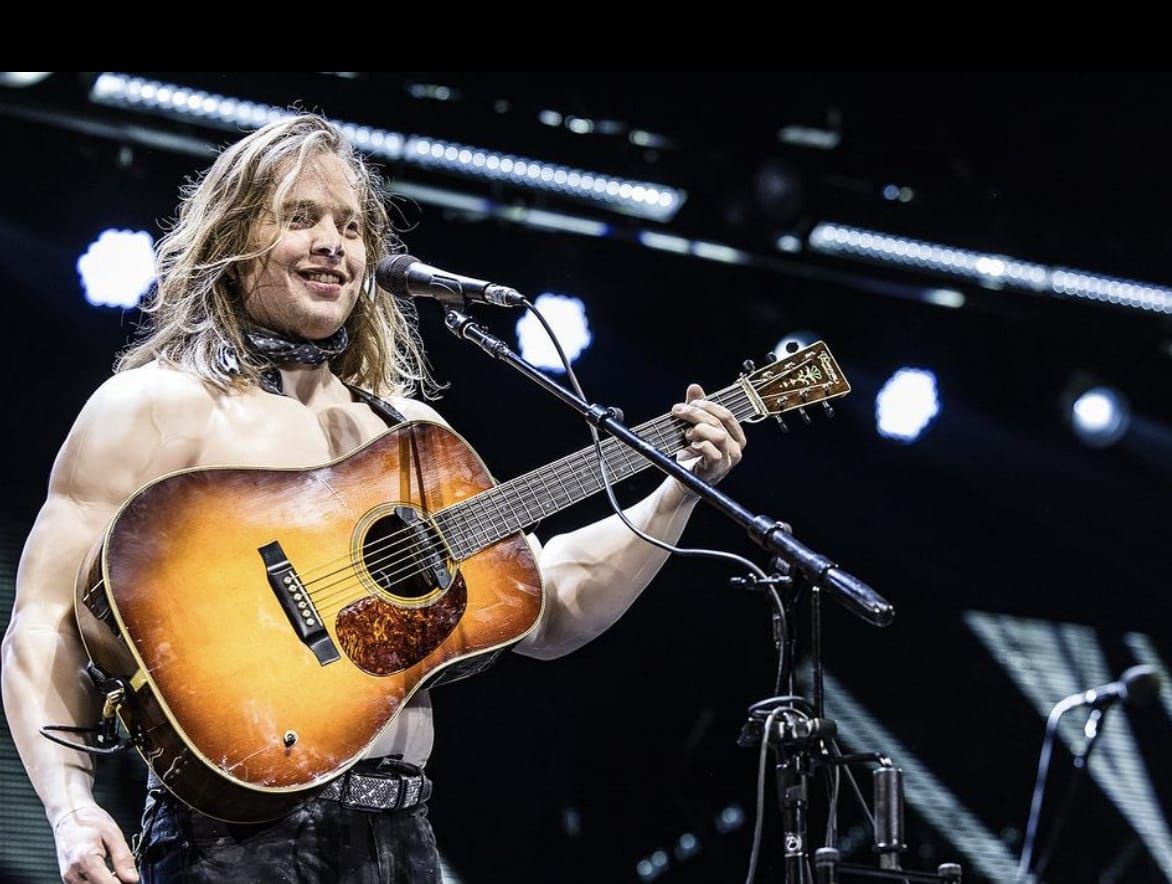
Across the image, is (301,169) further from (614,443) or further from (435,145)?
(435,145)

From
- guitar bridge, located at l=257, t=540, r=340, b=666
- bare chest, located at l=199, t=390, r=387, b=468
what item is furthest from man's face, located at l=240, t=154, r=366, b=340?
guitar bridge, located at l=257, t=540, r=340, b=666

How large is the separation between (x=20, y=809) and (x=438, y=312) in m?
2.62

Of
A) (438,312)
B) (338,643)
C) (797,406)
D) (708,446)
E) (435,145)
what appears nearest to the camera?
(338,643)

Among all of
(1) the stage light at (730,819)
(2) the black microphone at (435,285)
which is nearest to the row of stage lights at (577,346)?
(2) the black microphone at (435,285)

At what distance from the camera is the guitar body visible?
2648 millimetres

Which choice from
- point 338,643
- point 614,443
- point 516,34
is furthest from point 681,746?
point 338,643

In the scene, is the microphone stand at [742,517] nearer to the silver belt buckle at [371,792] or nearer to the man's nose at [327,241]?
the man's nose at [327,241]

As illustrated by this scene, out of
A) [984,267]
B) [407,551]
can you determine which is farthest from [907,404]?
[407,551]

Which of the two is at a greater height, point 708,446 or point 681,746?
point 708,446

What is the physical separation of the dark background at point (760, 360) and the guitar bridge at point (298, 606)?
3.07 metres

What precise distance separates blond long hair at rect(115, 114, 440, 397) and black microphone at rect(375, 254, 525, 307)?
0.25 meters

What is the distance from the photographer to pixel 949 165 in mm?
6883

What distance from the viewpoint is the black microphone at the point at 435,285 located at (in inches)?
119

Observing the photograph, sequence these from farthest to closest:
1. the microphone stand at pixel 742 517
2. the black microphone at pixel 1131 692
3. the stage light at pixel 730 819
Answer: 1. the stage light at pixel 730 819
2. the black microphone at pixel 1131 692
3. the microphone stand at pixel 742 517
